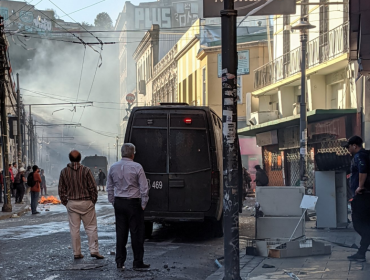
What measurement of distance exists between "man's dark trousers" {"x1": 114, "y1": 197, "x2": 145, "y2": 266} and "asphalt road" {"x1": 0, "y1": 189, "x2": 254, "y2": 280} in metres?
0.23

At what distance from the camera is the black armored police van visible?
1181 cm

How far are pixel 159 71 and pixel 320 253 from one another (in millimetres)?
50550

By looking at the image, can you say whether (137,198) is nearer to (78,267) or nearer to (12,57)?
(78,267)

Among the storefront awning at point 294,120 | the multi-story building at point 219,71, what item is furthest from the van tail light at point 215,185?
the multi-story building at point 219,71

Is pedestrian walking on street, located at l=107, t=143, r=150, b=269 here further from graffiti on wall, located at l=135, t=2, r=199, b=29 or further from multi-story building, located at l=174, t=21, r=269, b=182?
graffiti on wall, located at l=135, t=2, r=199, b=29

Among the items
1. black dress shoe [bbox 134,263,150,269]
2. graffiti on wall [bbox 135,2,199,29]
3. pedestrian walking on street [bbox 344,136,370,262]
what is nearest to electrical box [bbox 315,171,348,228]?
pedestrian walking on street [bbox 344,136,370,262]

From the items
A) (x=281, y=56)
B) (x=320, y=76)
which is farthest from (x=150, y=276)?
(x=281, y=56)

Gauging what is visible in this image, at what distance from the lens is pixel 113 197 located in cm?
840

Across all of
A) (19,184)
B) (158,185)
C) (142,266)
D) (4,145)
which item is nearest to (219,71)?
(19,184)

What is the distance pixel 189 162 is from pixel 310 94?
1483 cm

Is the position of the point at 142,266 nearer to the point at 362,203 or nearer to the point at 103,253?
the point at 103,253

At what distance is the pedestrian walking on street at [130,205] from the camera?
8.21 metres

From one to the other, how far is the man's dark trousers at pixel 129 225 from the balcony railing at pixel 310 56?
1451cm

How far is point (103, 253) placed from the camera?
9883 millimetres
